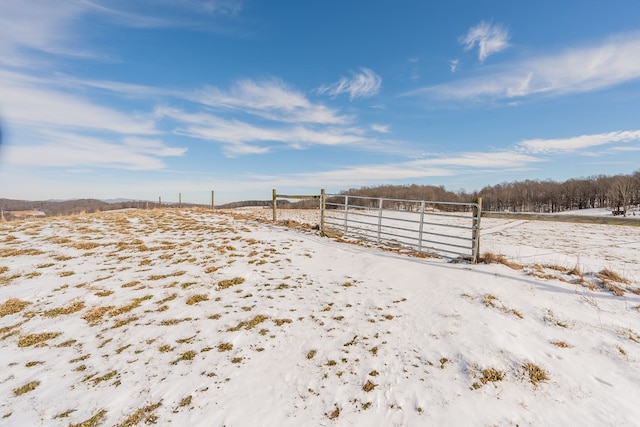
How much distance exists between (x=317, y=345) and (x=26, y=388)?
310 cm

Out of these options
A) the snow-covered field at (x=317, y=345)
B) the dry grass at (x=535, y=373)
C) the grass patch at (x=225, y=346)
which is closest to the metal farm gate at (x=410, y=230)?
the snow-covered field at (x=317, y=345)

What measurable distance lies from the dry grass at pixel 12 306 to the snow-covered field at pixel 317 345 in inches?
1.5

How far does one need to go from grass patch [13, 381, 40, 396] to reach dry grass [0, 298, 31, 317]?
8.08 feet

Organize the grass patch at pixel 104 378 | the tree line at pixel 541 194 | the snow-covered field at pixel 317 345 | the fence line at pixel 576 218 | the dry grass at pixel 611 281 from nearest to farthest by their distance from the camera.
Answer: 1. the snow-covered field at pixel 317 345
2. the grass patch at pixel 104 378
3. the dry grass at pixel 611 281
4. the fence line at pixel 576 218
5. the tree line at pixel 541 194

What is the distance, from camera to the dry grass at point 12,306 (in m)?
4.45

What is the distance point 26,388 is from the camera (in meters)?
2.84

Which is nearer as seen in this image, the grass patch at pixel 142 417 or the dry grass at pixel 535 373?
the grass patch at pixel 142 417

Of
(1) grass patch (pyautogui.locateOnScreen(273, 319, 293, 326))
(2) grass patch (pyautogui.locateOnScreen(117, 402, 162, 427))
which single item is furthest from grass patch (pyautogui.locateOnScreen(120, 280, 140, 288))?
(2) grass patch (pyautogui.locateOnScreen(117, 402, 162, 427))

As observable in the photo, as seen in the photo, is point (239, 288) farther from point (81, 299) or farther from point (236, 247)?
point (236, 247)

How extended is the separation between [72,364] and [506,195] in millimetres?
126947

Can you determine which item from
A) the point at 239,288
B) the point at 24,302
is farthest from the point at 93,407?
the point at 24,302

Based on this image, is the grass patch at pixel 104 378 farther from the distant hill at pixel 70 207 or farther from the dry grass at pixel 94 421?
the distant hill at pixel 70 207

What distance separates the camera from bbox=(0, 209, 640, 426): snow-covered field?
99.4 inches

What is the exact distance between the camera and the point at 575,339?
351 cm
